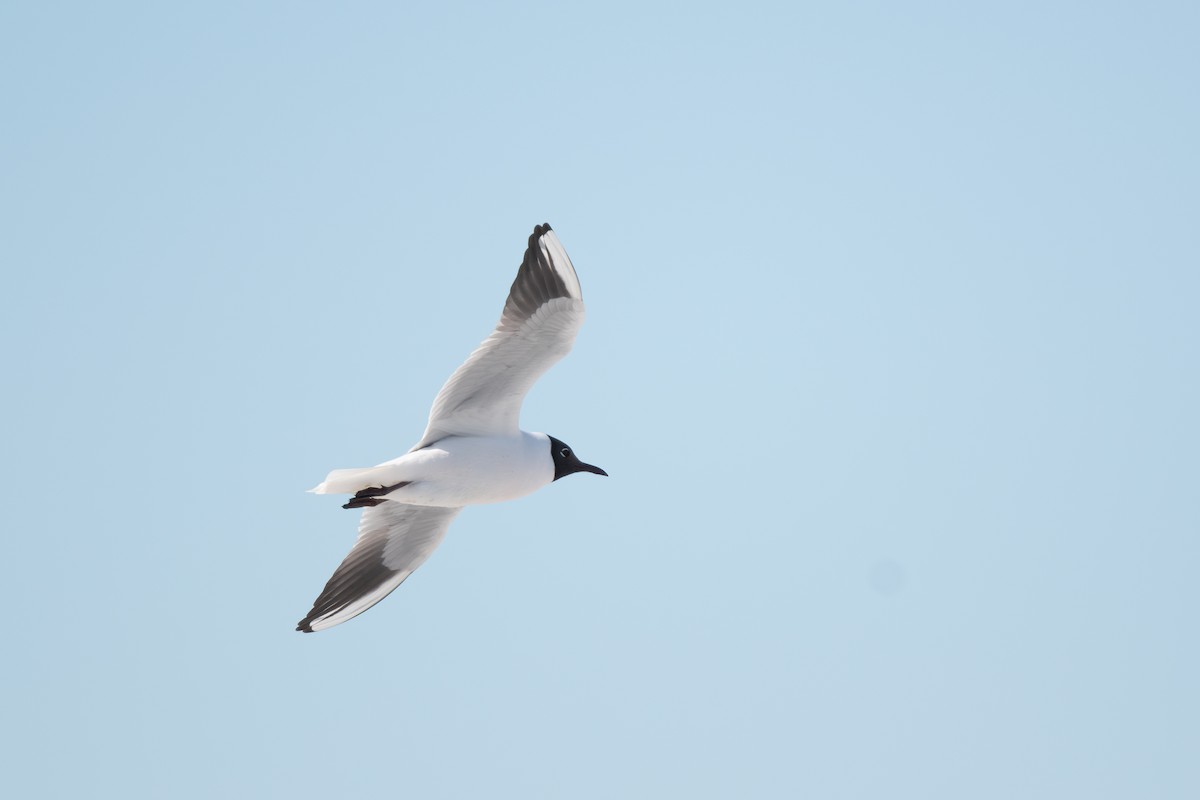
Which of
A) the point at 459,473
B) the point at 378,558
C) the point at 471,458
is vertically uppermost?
the point at 471,458

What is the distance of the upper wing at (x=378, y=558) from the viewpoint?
1359cm

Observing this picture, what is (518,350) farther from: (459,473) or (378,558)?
(378,558)

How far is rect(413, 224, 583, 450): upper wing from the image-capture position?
1199 cm

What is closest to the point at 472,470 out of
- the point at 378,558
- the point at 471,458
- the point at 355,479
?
the point at 471,458

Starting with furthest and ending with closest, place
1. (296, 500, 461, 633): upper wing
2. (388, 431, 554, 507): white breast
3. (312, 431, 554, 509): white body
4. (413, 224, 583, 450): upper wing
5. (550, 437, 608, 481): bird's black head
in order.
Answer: (296, 500, 461, 633): upper wing < (550, 437, 608, 481): bird's black head < (388, 431, 554, 507): white breast < (312, 431, 554, 509): white body < (413, 224, 583, 450): upper wing

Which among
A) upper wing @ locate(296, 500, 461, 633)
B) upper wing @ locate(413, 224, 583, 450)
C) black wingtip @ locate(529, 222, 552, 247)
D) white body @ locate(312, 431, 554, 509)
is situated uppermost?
black wingtip @ locate(529, 222, 552, 247)

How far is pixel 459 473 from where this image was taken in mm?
12508

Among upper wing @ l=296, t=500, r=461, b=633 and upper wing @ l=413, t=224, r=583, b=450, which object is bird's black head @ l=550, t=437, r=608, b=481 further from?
upper wing @ l=296, t=500, r=461, b=633

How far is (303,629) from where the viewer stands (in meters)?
13.4

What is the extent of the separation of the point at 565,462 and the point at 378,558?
1955mm

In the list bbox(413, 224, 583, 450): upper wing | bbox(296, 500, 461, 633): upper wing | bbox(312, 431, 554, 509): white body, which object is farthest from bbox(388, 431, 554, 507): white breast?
bbox(296, 500, 461, 633): upper wing

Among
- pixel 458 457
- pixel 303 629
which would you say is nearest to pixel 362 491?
pixel 458 457

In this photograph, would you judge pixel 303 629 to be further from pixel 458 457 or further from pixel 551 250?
pixel 551 250

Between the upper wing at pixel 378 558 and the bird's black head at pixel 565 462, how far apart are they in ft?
3.52
